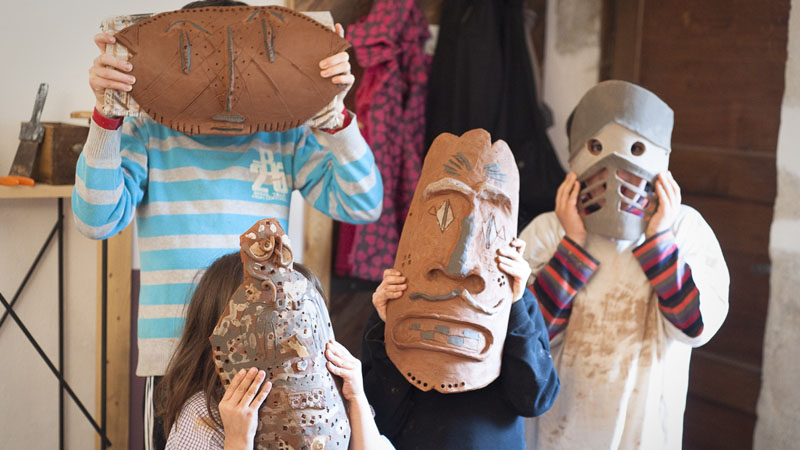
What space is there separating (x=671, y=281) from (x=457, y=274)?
25.7 inches

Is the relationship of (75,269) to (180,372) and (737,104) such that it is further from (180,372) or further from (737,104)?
(737,104)

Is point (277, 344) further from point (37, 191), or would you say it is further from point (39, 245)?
point (39, 245)

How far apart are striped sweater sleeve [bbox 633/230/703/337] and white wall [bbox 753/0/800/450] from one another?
82 cm

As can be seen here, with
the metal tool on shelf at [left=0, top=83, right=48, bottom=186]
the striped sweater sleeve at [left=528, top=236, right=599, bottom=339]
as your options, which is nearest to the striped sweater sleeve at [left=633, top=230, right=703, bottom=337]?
the striped sweater sleeve at [left=528, top=236, right=599, bottom=339]

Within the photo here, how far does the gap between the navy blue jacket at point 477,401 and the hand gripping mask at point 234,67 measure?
0.59 metres

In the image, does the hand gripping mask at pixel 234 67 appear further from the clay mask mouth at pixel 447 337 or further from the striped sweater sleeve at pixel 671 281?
the striped sweater sleeve at pixel 671 281

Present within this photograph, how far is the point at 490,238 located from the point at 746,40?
1.60 meters

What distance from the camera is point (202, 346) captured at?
150 centimetres

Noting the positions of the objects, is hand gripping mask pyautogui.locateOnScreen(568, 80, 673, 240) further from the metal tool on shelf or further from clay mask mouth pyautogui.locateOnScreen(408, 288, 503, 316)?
the metal tool on shelf

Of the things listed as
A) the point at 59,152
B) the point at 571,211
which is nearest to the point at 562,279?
the point at 571,211

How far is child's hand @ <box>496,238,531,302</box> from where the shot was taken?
1.72 meters

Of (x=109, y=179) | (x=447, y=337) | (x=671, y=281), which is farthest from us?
(x=671, y=281)

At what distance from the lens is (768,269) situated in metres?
2.73

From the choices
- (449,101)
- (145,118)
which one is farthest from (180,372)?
(449,101)
